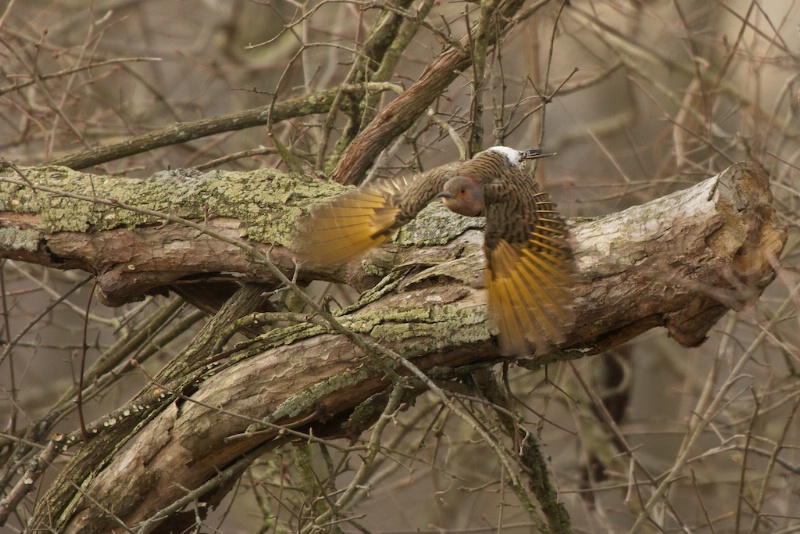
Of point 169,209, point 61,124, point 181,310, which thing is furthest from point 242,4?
point 169,209

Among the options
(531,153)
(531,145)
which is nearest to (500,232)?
(531,153)

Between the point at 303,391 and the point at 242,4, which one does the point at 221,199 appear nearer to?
the point at 303,391

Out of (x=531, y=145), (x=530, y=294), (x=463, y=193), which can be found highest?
(x=531, y=145)

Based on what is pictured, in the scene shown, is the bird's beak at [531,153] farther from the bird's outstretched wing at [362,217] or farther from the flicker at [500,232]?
the bird's outstretched wing at [362,217]

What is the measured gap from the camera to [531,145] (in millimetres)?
5359

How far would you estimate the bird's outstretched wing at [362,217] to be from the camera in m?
2.38

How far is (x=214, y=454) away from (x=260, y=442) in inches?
5.2

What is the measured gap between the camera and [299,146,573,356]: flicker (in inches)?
87.3

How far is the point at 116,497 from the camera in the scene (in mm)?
2543

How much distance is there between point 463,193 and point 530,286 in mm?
301

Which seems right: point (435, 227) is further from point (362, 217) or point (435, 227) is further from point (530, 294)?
point (530, 294)

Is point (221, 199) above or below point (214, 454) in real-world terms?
above

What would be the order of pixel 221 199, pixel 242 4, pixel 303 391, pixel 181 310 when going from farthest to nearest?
pixel 242 4
pixel 181 310
pixel 221 199
pixel 303 391

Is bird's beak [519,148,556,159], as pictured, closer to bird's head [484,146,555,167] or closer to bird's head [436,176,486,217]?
bird's head [484,146,555,167]
